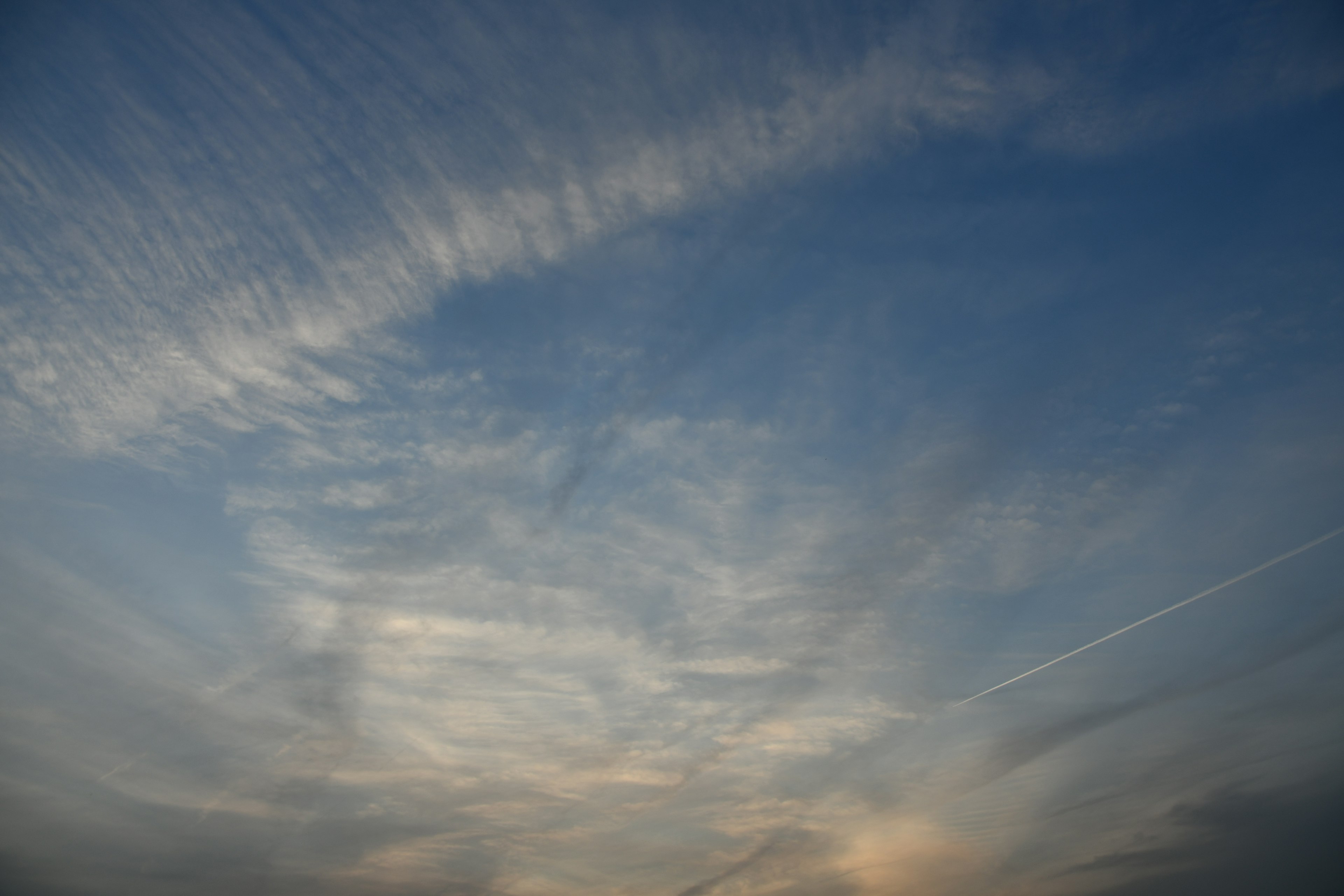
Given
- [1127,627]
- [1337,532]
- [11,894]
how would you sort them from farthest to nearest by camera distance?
[11,894] → [1127,627] → [1337,532]

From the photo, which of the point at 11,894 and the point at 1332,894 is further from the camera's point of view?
the point at 1332,894

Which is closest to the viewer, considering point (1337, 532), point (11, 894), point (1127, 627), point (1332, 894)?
point (1337, 532)

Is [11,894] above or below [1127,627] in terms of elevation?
below

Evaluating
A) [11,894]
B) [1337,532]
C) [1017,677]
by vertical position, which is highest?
[1337,532]

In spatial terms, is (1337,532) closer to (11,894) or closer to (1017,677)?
(1017,677)

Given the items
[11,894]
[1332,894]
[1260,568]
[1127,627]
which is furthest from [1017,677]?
[11,894]

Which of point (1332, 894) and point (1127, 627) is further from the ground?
point (1127, 627)

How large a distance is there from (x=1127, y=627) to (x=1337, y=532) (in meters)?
13.5

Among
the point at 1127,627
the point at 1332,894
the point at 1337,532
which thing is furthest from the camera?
the point at 1332,894

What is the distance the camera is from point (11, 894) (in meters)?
64.7

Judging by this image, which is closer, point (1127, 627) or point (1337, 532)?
point (1337, 532)

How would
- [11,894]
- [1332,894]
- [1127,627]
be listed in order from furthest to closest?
[1332,894] → [11,894] → [1127,627]

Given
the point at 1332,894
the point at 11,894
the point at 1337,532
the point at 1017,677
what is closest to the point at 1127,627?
the point at 1017,677

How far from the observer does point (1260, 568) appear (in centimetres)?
5259
